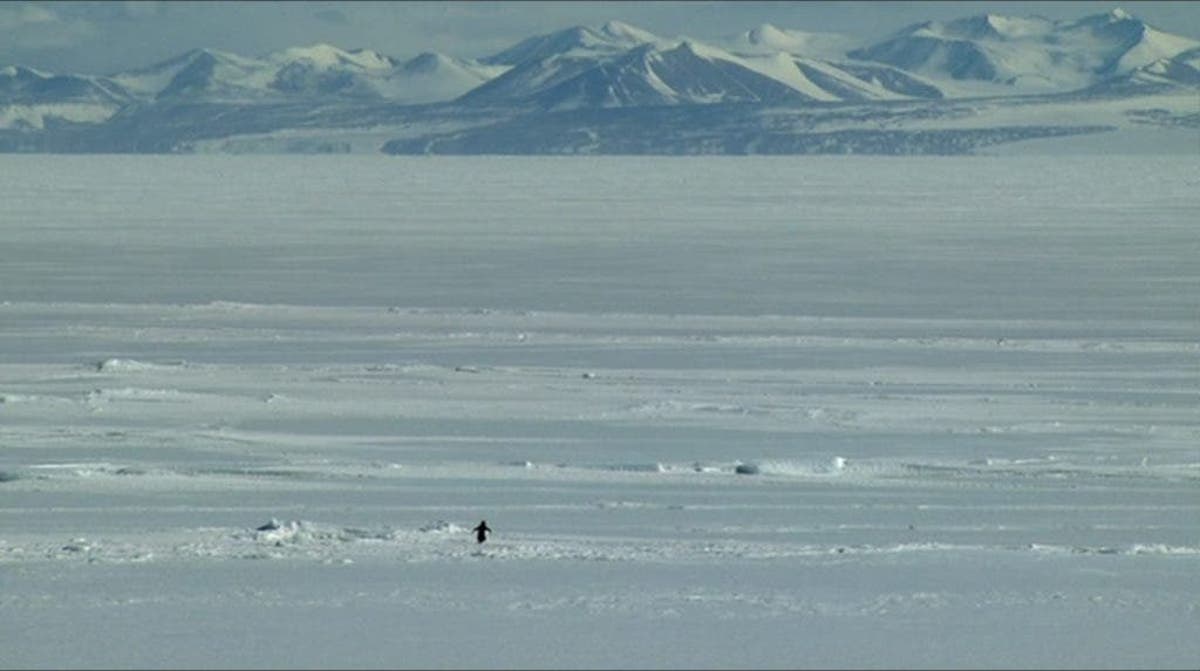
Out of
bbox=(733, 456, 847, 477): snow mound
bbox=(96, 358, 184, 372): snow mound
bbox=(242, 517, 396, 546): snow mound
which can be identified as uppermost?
bbox=(96, 358, 184, 372): snow mound

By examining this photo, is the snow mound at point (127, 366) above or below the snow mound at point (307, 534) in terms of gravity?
above

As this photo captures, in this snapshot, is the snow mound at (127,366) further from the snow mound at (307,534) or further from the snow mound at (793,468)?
the snow mound at (307,534)

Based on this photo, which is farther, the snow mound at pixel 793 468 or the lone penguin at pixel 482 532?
the snow mound at pixel 793 468

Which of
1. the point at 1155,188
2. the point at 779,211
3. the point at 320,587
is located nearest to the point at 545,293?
the point at 320,587

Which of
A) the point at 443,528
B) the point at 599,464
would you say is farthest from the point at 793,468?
the point at 443,528

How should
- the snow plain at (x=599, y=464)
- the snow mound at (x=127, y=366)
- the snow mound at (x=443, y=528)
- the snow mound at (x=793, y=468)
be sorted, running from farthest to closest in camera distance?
the snow mound at (x=127, y=366), the snow mound at (x=793, y=468), the snow mound at (x=443, y=528), the snow plain at (x=599, y=464)

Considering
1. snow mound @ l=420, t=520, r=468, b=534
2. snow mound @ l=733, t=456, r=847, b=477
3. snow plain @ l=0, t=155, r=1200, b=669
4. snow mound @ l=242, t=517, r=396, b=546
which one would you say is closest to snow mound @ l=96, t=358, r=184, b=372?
snow plain @ l=0, t=155, r=1200, b=669

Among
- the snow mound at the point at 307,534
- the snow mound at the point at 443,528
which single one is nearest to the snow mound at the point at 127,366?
the snow mound at the point at 307,534

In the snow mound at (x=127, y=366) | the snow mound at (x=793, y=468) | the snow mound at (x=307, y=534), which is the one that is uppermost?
the snow mound at (x=127, y=366)

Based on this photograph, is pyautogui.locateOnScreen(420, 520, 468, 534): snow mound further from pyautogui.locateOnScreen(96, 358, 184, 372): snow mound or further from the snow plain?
pyautogui.locateOnScreen(96, 358, 184, 372): snow mound

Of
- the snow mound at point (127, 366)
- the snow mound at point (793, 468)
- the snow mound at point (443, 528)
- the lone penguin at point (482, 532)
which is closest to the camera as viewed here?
the lone penguin at point (482, 532)
